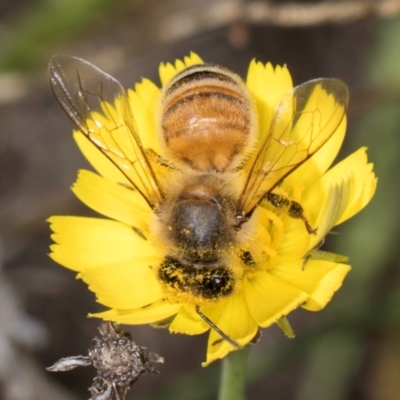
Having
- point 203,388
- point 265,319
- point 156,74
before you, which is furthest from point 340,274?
point 156,74

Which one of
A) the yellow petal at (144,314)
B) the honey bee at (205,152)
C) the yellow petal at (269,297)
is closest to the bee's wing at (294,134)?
the honey bee at (205,152)

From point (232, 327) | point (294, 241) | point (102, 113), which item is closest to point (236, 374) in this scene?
point (232, 327)

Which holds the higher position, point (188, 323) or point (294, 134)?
point (294, 134)

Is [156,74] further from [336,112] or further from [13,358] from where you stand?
[336,112]

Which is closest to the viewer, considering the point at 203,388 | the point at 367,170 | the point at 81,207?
the point at 367,170

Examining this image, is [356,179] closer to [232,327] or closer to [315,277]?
[315,277]
